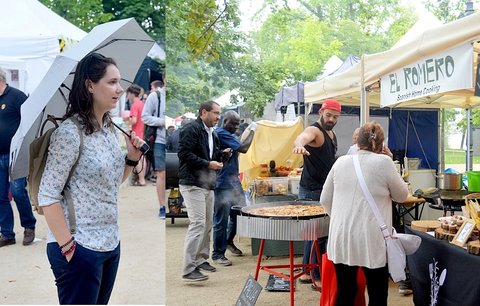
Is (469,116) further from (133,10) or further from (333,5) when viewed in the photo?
(133,10)

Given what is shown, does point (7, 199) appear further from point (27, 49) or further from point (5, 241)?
point (27, 49)

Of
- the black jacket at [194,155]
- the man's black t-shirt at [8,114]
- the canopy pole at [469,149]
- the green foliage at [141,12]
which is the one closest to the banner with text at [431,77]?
the black jacket at [194,155]

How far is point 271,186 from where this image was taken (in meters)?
5.89

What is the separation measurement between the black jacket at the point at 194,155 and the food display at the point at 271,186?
3.60ft

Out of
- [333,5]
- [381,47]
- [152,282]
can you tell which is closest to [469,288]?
[152,282]

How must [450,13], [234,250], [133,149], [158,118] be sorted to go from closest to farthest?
[133,149] < [234,250] < [158,118] < [450,13]

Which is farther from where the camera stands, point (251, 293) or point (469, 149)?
point (469, 149)

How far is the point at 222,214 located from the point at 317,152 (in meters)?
1.65

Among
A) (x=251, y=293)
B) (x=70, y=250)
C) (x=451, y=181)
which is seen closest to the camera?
(x=70, y=250)

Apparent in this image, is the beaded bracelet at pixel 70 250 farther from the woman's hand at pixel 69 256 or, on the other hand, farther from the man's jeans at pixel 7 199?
the man's jeans at pixel 7 199

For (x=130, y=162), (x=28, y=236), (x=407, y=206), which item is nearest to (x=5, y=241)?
(x=28, y=236)

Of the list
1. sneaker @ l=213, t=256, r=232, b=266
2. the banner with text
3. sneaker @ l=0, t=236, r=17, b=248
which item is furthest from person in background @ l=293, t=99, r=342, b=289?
sneaker @ l=0, t=236, r=17, b=248

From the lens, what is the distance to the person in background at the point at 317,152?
4324 mm

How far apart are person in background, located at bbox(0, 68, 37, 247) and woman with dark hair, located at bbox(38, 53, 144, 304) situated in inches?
136
